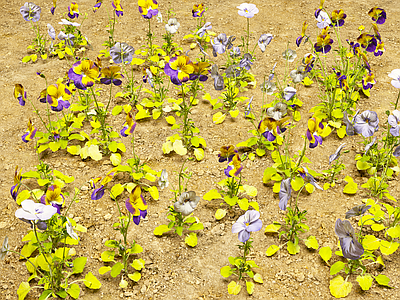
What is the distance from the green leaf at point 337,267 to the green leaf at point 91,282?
4.09ft

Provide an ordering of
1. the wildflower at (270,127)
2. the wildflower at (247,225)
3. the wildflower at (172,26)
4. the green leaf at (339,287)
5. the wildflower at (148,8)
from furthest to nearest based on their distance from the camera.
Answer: the wildflower at (172,26)
the wildflower at (148,8)
the wildflower at (270,127)
the green leaf at (339,287)
the wildflower at (247,225)

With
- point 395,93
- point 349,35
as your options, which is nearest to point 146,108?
point 395,93

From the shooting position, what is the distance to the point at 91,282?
2078 millimetres

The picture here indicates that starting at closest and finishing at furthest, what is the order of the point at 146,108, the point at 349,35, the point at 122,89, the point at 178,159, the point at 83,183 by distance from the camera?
the point at 83,183 < the point at 178,159 < the point at 146,108 < the point at 122,89 < the point at 349,35

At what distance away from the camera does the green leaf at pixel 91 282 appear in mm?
2064

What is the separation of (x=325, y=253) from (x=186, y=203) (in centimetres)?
83

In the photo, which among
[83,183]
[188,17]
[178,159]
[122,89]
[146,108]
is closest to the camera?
[83,183]

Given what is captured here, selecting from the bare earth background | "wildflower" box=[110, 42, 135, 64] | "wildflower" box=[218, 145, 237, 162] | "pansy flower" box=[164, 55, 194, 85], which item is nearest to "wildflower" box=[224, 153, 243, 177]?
"wildflower" box=[218, 145, 237, 162]

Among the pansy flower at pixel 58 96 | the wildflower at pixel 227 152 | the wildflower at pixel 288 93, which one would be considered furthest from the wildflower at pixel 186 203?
the wildflower at pixel 288 93

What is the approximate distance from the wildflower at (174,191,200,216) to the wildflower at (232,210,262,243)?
352mm

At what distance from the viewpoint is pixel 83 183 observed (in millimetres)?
2742

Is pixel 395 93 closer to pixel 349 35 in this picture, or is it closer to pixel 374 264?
pixel 349 35

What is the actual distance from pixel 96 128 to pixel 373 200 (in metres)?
2.07

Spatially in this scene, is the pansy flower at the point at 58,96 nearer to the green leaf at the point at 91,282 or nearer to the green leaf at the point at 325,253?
the green leaf at the point at 91,282
